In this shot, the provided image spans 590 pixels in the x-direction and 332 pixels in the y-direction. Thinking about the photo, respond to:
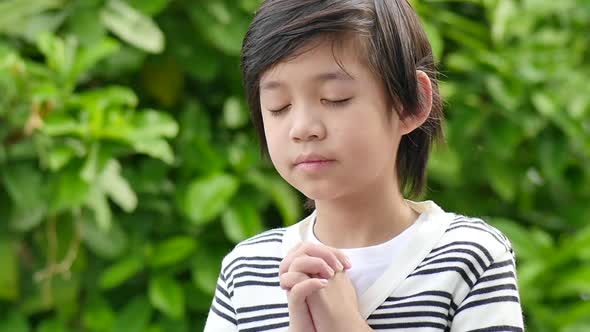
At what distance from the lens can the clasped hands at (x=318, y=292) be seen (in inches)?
52.0

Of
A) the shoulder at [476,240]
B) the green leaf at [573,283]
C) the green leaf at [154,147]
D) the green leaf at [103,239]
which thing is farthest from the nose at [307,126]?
the green leaf at [573,283]

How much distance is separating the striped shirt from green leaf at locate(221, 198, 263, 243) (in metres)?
1.08

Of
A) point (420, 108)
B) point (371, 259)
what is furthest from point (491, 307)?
point (420, 108)

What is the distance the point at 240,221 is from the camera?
2.60m

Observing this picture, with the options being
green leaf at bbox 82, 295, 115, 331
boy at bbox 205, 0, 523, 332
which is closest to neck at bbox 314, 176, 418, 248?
boy at bbox 205, 0, 523, 332

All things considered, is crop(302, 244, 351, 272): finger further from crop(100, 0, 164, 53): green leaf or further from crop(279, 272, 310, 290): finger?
crop(100, 0, 164, 53): green leaf

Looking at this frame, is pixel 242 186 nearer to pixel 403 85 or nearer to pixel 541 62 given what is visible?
pixel 541 62

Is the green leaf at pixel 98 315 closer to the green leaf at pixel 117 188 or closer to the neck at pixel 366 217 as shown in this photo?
the green leaf at pixel 117 188

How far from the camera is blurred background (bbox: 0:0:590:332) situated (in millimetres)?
2523

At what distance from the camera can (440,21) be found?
292 cm

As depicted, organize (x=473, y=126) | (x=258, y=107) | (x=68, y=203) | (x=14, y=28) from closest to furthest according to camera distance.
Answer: (x=258, y=107) < (x=68, y=203) < (x=14, y=28) < (x=473, y=126)

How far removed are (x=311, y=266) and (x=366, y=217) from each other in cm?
15

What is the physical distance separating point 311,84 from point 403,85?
0.13 metres

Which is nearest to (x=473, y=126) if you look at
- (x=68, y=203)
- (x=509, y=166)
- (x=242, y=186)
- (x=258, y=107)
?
(x=509, y=166)
